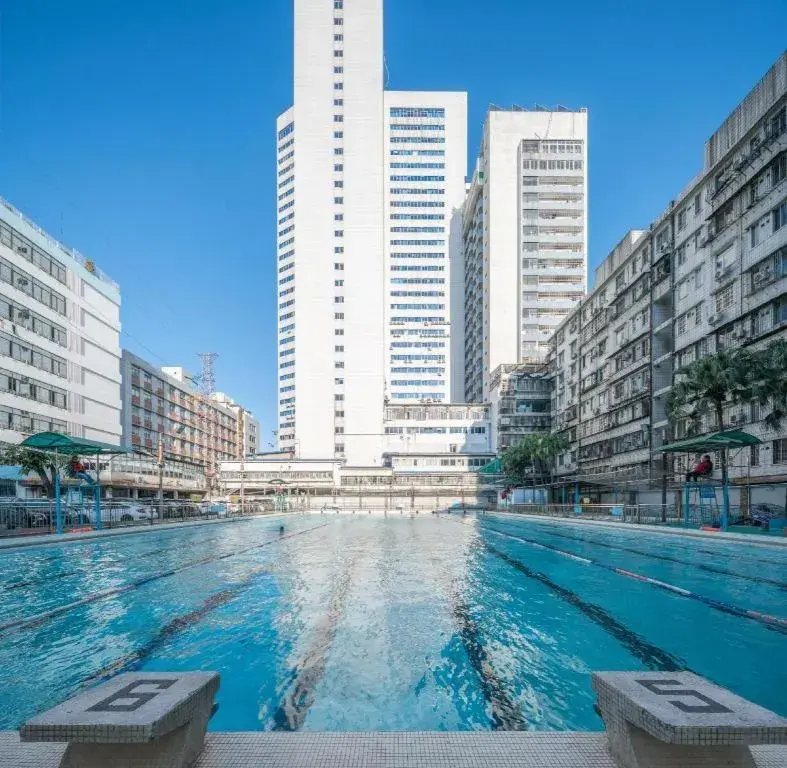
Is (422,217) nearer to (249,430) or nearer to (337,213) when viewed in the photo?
(337,213)

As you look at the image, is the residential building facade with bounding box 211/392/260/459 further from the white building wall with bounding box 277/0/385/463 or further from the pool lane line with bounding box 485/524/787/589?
the pool lane line with bounding box 485/524/787/589

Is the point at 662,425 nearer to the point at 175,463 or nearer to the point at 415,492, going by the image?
the point at 415,492

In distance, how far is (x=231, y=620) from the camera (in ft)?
29.1

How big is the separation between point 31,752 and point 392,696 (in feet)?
11.5

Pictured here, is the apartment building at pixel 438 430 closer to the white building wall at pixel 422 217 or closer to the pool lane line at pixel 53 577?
the white building wall at pixel 422 217

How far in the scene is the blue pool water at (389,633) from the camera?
5.64 meters

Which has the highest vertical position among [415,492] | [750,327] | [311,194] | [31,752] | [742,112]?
[311,194]

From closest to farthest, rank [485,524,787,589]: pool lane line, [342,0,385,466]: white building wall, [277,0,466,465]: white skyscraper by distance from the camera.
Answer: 1. [485,524,787,589]: pool lane line
2. [277,0,466,465]: white skyscraper
3. [342,0,385,466]: white building wall

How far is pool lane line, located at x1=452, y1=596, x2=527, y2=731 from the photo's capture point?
5.09 m

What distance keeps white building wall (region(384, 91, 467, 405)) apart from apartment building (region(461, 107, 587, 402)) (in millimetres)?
20374

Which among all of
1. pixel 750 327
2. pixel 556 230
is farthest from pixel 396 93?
pixel 750 327

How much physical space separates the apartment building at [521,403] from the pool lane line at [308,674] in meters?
70.5

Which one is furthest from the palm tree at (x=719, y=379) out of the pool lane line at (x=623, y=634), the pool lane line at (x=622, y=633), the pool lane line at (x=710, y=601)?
the pool lane line at (x=623, y=634)

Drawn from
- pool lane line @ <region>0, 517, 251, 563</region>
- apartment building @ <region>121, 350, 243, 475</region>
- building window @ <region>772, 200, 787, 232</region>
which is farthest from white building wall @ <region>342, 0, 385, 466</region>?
building window @ <region>772, 200, 787, 232</region>
